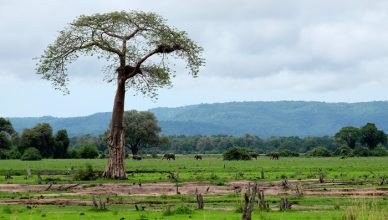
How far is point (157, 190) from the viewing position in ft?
147

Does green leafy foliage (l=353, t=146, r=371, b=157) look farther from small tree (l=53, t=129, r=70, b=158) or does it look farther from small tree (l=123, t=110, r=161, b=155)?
small tree (l=53, t=129, r=70, b=158)

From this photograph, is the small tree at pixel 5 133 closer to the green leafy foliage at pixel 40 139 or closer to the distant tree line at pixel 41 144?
the distant tree line at pixel 41 144

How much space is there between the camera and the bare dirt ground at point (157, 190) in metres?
38.3

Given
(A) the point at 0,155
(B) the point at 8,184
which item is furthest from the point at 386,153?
(B) the point at 8,184

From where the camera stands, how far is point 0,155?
127m

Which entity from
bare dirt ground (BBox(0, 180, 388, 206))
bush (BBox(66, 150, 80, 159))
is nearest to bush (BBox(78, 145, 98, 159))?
bush (BBox(66, 150, 80, 159))

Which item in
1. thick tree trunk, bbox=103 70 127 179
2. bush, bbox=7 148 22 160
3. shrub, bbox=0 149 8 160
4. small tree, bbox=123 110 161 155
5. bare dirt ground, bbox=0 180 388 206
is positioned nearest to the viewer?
bare dirt ground, bbox=0 180 388 206

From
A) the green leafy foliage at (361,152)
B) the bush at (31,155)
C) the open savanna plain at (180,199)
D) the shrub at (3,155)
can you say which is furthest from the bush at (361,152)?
the open savanna plain at (180,199)

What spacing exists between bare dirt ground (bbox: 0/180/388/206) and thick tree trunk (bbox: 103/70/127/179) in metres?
5.73

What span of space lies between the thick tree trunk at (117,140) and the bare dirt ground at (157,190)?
5.73m

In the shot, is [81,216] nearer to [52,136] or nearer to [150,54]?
[150,54]

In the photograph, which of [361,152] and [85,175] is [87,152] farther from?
[85,175]

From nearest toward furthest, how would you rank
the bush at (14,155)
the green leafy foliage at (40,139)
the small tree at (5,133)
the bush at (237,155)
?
the bush at (237,155)
the bush at (14,155)
the green leafy foliage at (40,139)
the small tree at (5,133)

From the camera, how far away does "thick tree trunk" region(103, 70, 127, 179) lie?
184 ft
